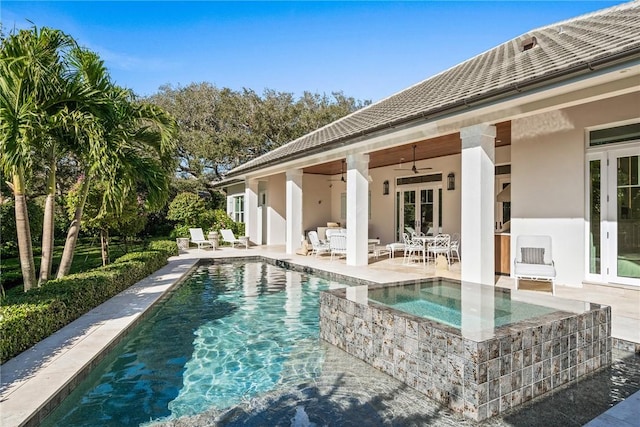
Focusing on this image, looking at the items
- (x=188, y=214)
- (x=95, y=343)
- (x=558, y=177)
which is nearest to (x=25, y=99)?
(x=95, y=343)

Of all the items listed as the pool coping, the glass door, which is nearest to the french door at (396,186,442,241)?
the glass door

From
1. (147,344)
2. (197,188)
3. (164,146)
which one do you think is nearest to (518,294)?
(147,344)

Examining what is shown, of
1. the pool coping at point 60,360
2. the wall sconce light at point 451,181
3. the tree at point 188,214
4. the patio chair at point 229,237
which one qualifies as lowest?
the pool coping at point 60,360

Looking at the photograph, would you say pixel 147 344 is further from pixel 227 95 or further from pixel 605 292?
pixel 227 95

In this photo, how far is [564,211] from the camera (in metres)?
8.42

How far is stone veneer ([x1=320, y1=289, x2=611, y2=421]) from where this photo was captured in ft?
11.7

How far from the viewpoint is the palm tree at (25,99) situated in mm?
6026

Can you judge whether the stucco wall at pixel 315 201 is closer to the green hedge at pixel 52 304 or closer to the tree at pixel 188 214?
the tree at pixel 188 214

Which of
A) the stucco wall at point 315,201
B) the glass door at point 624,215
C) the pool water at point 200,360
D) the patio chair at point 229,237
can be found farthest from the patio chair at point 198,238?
the glass door at point 624,215

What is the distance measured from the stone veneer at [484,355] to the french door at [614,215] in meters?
4.25

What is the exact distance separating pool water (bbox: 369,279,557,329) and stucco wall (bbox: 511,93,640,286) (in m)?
Result: 3.52

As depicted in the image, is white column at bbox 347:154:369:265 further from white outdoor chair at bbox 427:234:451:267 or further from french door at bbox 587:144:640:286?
french door at bbox 587:144:640:286

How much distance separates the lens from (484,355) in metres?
3.54

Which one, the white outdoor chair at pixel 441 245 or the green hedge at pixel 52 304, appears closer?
the green hedge at pixel 52 304
